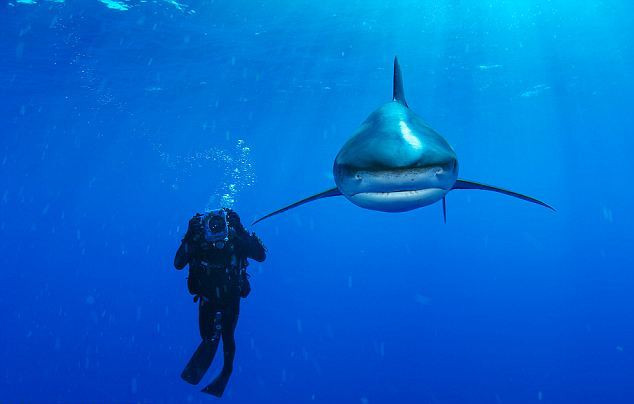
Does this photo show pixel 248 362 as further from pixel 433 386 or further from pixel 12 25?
pixel 12 25

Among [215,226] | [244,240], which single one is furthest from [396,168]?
[244,240]

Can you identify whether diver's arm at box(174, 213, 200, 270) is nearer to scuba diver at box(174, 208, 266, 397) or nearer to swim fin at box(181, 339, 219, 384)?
scuba diver at box(174, 208, 266, 397)

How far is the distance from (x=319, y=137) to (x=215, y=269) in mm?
43704

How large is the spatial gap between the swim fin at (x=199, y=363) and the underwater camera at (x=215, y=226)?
5.81 ft

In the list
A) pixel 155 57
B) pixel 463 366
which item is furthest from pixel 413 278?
pixel 155 57

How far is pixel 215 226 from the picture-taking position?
17.9 feet

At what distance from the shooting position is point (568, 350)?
2198cm

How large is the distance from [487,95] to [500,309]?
1635cm

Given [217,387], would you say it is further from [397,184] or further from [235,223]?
[397,184]

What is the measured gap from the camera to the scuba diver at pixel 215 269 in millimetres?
5602

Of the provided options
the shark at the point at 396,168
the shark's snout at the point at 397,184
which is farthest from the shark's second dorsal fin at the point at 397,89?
the shark's snout at the point at 397,184

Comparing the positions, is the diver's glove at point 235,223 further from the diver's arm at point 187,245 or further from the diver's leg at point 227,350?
the diver's leg at point 227,350

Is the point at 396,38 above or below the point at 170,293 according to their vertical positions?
above

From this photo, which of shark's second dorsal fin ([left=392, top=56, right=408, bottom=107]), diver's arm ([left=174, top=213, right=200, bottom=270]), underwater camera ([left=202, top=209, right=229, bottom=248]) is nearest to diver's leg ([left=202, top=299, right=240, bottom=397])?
diver's arm ([left=174, top=213, right=200, bottom=270])
